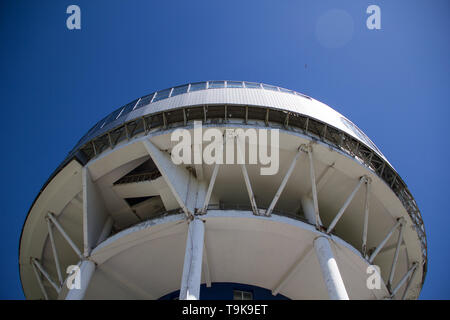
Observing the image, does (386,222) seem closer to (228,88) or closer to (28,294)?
(228,88)

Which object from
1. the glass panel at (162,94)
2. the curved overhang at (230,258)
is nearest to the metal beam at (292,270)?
the curved overhang at (230,258)

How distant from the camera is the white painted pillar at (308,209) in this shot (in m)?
16.5

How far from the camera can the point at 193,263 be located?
13.2m

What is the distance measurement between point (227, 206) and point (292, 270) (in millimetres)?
4185

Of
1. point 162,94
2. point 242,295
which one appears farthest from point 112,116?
point 242,295

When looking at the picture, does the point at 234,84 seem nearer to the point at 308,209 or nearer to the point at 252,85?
the point at 252,85

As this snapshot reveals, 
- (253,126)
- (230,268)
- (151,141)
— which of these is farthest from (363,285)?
(151,141)

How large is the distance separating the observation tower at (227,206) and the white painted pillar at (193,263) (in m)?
0.19

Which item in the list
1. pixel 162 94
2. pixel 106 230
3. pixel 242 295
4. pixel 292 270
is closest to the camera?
pixel 292 270

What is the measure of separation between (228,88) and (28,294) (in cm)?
1511

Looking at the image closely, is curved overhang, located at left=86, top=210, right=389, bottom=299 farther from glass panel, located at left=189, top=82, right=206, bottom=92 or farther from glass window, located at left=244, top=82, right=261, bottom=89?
glass window, located at left=244, top=82, right=261, bottom=89

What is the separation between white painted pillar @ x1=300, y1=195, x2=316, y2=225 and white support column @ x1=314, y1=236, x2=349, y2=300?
1301 millimetres

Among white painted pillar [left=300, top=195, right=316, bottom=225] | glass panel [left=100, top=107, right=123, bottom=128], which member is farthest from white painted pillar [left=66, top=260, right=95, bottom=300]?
white painted pillar [left=300, top=195, right=316, bottom=225]
